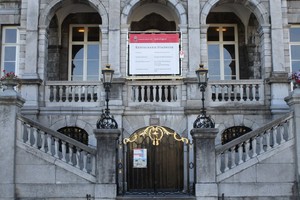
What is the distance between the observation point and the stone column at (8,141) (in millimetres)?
13672

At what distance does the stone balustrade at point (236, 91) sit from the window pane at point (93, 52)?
5.62 metres

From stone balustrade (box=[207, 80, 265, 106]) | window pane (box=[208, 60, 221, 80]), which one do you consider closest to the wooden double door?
stone balustrade (box=[207, 80, 265, 106])

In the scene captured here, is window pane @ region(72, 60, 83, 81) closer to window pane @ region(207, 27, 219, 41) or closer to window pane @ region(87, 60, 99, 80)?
window pane @ region(87, 60, 99, 80)

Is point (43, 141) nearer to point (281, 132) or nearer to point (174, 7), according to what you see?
point (281, 132)

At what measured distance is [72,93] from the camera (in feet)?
59.2

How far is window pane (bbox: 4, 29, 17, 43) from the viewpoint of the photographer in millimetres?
19500

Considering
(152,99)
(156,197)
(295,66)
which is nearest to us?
(156,197)

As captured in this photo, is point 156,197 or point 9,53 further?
point 9,53

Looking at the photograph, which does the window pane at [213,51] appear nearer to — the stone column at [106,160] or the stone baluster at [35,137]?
the stone column at [106,160]

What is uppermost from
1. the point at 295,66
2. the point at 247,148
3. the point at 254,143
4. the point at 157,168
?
the point at 295,66

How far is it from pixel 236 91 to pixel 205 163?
198 inches

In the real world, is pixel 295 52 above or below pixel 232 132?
above

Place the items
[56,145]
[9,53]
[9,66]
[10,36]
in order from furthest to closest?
[10,36] < [9,53] < [9,66] < [56,145]

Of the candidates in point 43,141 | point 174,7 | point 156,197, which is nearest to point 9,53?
point 43,141
